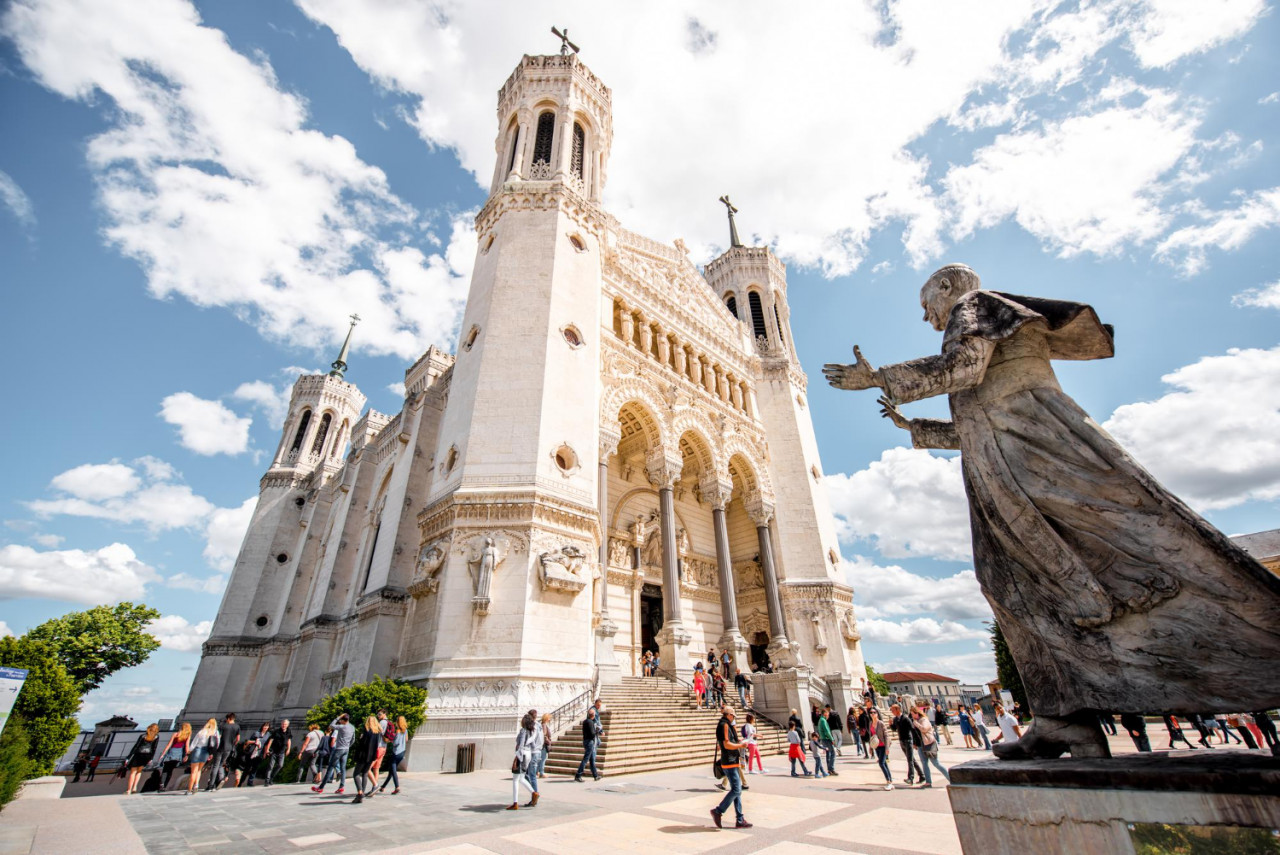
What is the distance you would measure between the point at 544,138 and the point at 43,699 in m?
20.0

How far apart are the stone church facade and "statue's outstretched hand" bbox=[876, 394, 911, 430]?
10014 mm

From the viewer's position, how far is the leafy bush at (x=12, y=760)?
6449 millimetres

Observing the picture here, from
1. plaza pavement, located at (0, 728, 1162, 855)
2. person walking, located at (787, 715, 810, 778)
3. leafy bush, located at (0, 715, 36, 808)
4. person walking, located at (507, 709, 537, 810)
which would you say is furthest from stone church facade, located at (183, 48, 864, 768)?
leafy bush, located at (0, 715, 36, 808)

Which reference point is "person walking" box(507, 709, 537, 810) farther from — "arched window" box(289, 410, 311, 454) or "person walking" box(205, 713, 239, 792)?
"arched window" box(289, 410, 311, 454)

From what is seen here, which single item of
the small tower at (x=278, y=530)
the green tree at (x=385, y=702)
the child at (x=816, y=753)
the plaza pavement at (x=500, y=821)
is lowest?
the plaza pavement at (x=500, y=821)

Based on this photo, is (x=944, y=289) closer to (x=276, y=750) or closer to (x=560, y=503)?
(x=560, y=503)

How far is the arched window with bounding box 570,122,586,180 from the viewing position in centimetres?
2042

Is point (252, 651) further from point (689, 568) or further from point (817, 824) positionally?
point (817, 824)

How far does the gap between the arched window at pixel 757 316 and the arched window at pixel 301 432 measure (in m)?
29.4

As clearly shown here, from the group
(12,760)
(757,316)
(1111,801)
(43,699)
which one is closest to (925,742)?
(1111,801)

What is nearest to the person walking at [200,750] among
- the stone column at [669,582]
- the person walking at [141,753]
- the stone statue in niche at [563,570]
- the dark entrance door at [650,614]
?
the person walking at [141,753]

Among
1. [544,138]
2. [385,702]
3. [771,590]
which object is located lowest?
[385,702]

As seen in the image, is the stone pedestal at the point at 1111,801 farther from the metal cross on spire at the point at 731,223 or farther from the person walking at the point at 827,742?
the metal cross on spire at the point at 731,223

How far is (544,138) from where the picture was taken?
2053 centimetres
